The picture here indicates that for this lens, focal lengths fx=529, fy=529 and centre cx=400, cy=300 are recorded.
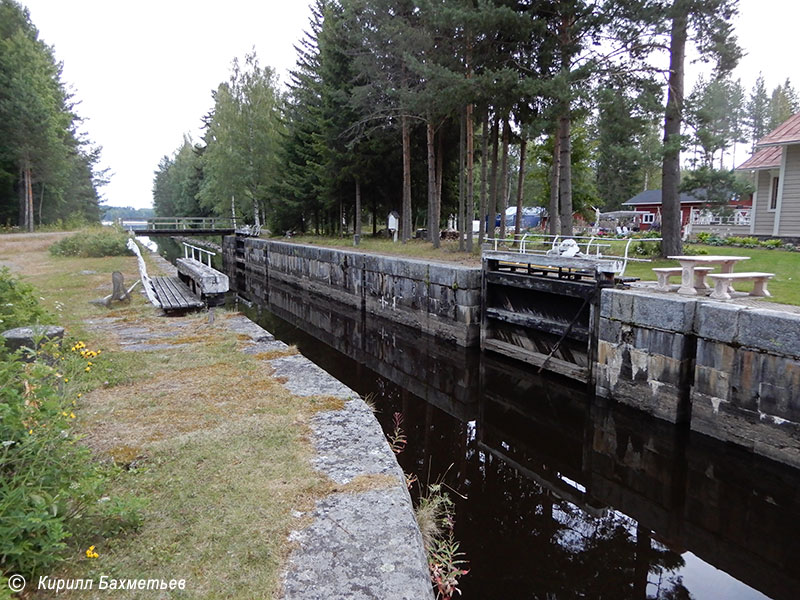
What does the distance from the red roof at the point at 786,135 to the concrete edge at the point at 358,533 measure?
715 inches

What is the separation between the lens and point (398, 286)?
1490cm

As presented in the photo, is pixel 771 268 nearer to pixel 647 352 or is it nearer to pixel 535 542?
pixel 647 352

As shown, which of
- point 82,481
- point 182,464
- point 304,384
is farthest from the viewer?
point 304,384

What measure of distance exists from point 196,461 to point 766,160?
71.9 ft

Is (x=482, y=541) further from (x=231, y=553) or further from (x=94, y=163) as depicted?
(x=94, y=163)

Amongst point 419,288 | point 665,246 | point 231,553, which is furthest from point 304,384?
point 665,246

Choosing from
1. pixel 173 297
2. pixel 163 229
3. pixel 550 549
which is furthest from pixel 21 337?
pixel 163 229

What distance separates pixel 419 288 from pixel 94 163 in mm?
57877

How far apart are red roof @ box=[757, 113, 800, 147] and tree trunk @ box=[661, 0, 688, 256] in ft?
21.5

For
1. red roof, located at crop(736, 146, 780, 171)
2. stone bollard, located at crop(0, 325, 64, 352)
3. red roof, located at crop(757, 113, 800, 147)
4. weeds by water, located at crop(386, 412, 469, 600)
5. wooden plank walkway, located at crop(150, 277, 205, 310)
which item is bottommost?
weeds by water, located at crop(386, 412, 469, 600)

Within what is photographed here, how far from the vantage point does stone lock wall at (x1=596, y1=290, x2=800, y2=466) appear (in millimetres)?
6008

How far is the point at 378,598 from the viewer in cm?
251

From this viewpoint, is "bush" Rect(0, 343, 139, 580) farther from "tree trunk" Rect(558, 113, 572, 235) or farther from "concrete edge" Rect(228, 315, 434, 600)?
"tree trunk" Rect(558, 113, 572, 235)
